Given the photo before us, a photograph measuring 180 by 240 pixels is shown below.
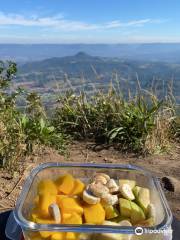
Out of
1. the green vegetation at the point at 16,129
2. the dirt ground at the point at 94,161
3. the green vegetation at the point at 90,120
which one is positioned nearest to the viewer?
the dirt ground at the point at 94,161

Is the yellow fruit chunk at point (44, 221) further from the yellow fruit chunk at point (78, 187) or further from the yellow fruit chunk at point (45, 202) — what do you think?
the yellow fruit chunk at point (78, 187)

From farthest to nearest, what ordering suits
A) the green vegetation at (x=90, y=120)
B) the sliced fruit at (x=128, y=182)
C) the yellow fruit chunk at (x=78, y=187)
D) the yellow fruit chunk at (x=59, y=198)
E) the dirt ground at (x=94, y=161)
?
the green vegetation at (x=90, y=120) < the dirt ground at (x=94, y=161) < the sliced fruit at (x=128, y=182) < the yellow fruit chunk at (x=78, y=187) < the yellow fruit chunk at (x=59, y=198)

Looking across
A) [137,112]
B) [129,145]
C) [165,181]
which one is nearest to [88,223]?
[165,181]

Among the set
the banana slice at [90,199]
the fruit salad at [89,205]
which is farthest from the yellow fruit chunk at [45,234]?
the banana slice at [90,199]

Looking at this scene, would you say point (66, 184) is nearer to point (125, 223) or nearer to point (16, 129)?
point (125, 223)

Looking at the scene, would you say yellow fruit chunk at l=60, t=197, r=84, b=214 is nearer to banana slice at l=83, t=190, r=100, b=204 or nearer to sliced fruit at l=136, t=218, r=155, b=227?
banana slice at l=83, t=190, r=100, b=204

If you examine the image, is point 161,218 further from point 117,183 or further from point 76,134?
point 76,134
